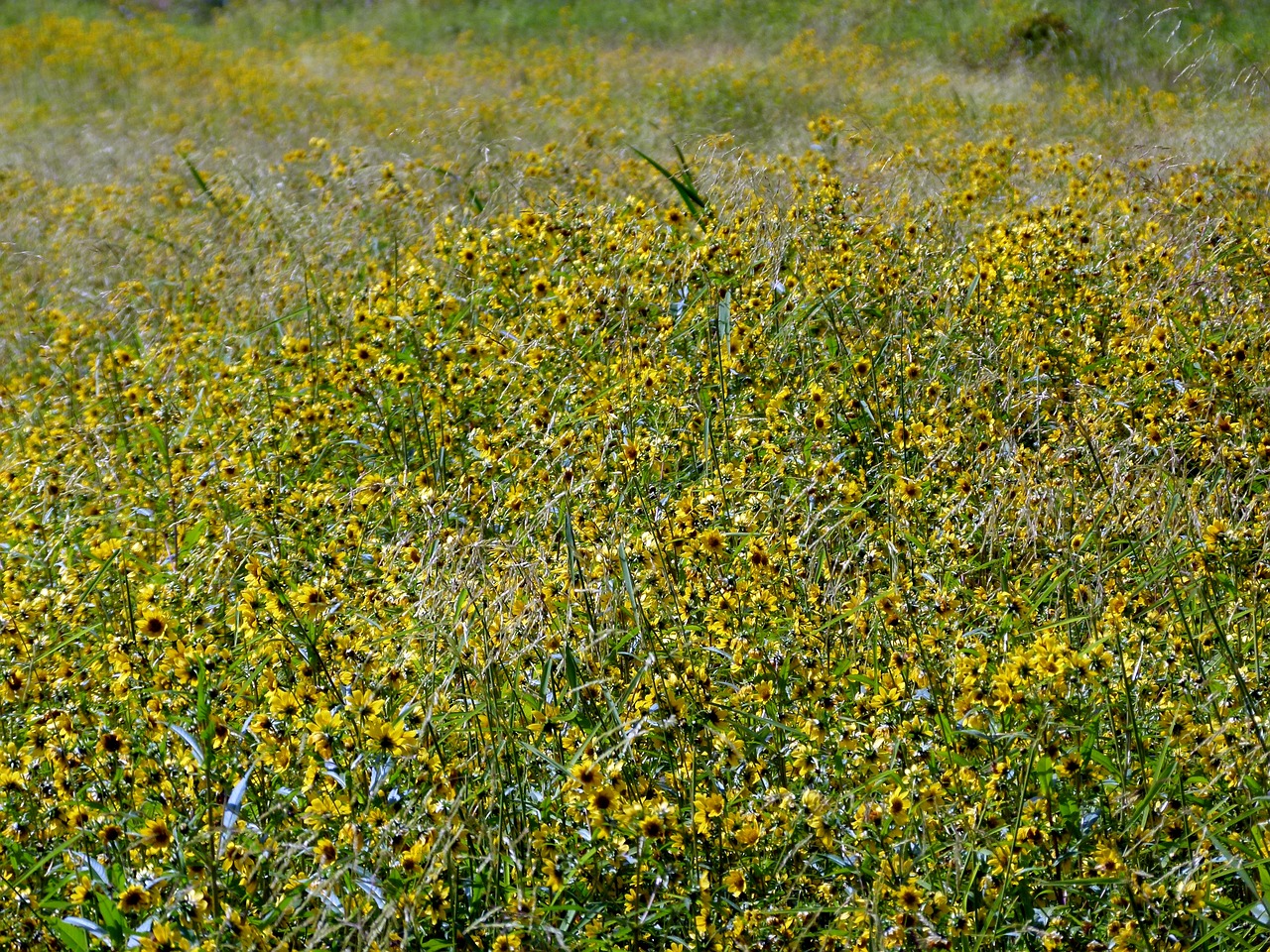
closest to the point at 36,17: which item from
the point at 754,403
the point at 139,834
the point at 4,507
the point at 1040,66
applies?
the point at 1040,66

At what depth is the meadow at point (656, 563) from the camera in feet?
5.82

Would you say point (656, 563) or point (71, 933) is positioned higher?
point (656, 563)

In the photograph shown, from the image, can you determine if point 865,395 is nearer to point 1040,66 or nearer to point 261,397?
point 261,397

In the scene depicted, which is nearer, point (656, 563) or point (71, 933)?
point (71, 933)

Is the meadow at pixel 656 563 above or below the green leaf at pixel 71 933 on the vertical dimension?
above

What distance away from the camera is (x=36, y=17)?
1484 centimetres

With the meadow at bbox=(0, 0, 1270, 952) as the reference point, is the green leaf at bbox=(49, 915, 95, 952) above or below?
below

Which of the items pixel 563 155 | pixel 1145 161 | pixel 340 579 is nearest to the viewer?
pixel 340 579

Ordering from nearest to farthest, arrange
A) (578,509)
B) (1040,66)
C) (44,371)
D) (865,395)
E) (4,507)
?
(578,509)
(865,395)
(4,507)
(44,371)
(1040,66)

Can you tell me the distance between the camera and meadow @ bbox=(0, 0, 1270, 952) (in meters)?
1.77

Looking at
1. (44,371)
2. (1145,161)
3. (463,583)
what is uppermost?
(1145,161)

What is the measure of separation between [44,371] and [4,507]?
1487 millimetres

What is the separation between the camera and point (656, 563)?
2.33 meters

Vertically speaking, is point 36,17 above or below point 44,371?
above
